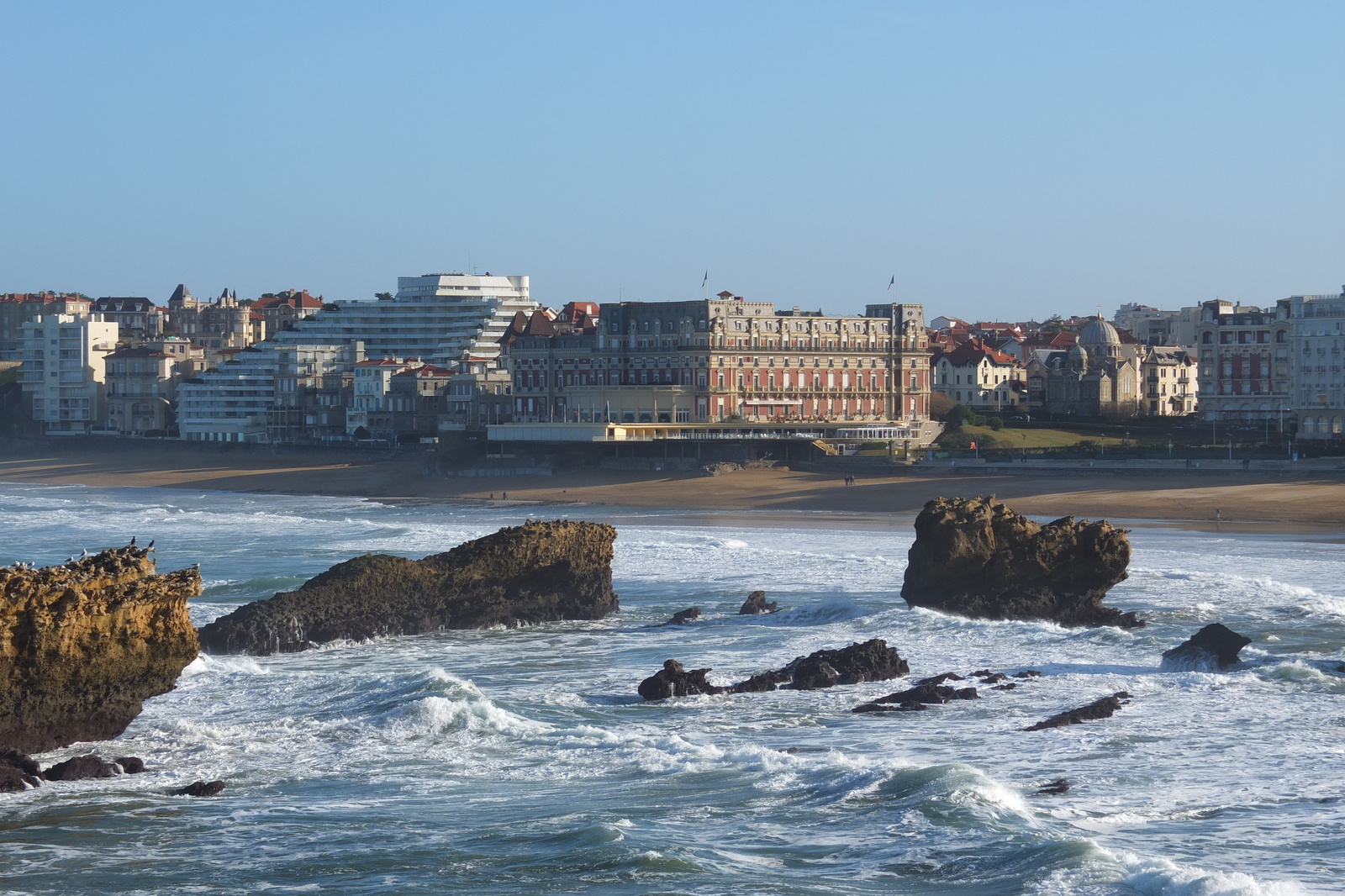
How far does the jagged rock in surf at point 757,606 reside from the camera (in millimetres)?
39312

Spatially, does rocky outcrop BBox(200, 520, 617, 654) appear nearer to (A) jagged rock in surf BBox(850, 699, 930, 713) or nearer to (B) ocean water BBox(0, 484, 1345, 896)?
(B) ocean water BBox(0, 484, 1345, 896)

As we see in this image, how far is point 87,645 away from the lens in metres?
23.1

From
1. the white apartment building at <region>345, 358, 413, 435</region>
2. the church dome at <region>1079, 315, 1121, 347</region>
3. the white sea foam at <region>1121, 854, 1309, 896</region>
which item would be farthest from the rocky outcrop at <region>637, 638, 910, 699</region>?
the church dome at <region>1079, 315, 1121, 347</region>

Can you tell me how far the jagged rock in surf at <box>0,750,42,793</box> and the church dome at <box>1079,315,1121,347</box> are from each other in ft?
390

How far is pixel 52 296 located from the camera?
195 meters

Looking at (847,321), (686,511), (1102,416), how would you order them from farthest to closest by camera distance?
(1102,416)
(847,321)
(686,511)

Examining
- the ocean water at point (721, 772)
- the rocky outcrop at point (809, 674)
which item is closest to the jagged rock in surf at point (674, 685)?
the rocky outcrop at point (809, 674)

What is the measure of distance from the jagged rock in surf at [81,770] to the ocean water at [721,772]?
27 cm

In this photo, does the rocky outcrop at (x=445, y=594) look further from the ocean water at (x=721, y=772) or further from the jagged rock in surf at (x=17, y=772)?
the jagged rock in surf at (x=17, y=772)

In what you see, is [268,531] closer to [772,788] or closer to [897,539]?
[897,539]

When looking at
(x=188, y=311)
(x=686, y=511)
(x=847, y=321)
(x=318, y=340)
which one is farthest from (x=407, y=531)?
(x=188, y=311)

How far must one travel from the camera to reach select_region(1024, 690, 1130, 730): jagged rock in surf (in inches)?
1024

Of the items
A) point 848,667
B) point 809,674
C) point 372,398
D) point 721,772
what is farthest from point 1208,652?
point 372,398

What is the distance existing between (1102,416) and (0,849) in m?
111
